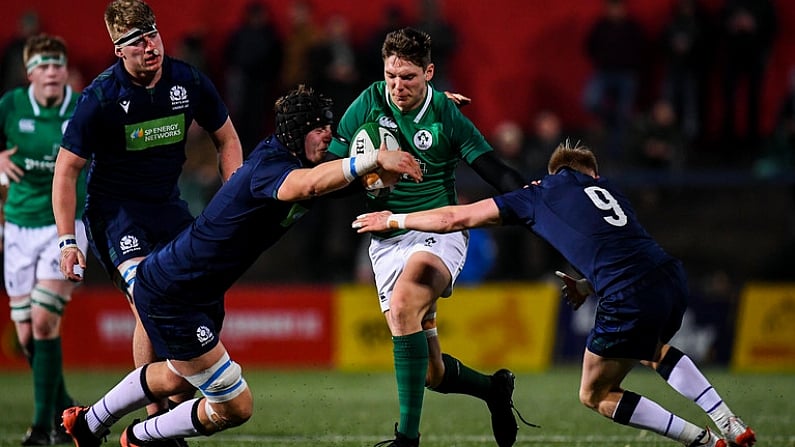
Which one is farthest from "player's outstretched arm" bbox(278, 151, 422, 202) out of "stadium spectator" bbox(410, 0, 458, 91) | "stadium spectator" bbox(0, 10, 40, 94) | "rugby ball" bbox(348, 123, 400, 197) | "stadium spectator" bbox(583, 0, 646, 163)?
"stadium spectator" bbox(583, 0, 646, 163)

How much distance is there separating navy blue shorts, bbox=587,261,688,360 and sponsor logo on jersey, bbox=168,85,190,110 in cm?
284

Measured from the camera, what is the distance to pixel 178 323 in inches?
254

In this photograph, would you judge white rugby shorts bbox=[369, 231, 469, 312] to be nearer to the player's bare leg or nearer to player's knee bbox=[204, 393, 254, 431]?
the player's bare leg

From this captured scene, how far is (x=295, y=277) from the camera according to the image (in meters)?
17.1

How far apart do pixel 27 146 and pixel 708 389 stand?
5107 mm

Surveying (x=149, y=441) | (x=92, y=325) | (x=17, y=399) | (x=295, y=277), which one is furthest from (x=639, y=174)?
(x=149, y=441)

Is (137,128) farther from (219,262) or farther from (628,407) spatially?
(628,407)

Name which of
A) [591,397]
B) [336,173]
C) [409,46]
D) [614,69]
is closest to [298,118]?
[336,173]

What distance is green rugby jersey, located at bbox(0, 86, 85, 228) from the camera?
880 cm

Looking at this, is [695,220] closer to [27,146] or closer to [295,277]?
[295,277]

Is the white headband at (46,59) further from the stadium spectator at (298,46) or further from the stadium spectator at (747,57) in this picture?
the stadium spectator at (747,57)

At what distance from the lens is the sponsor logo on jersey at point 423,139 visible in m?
7.61

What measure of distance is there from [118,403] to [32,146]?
2805mm

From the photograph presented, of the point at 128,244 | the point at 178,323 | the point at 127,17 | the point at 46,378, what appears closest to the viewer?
the point at 178,323
